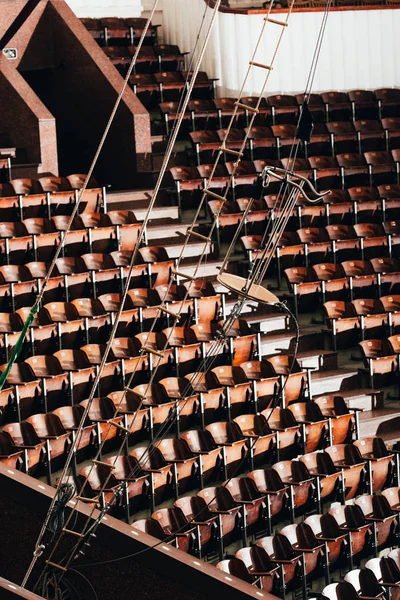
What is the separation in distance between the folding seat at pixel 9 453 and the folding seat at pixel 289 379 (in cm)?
152

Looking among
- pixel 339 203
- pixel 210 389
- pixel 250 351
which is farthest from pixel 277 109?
pixel 210 389

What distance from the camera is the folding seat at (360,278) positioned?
717 cm

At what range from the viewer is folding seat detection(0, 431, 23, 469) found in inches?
203

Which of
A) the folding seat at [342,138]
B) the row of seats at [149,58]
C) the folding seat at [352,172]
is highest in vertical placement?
the row of seats at [149,58]

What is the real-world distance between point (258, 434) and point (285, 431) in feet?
0.56

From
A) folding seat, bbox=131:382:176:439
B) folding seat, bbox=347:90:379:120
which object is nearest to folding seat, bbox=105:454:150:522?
folding seat, bbox=131:382:176:439

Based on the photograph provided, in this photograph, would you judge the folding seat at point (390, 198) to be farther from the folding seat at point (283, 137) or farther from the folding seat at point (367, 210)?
the folding seat at point (283, 137)

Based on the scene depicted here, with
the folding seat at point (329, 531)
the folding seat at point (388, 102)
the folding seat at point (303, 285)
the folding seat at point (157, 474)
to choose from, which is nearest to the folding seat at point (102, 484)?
the folding seat at point (157, 474)

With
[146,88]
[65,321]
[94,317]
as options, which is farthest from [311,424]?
[146,88]

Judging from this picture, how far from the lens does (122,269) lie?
6.79 m

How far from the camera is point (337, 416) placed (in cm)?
601

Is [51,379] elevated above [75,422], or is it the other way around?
[51,379]

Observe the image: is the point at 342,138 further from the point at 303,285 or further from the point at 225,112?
the point at 303,285

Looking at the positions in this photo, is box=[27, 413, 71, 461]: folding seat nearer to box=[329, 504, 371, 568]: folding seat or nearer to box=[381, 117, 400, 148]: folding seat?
box=[329, 504, 371, 568]: folding seat
